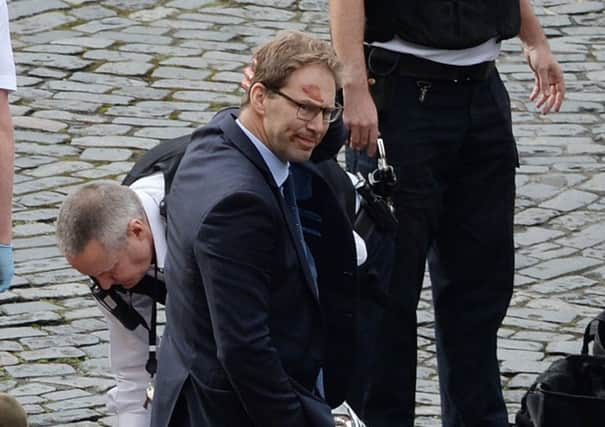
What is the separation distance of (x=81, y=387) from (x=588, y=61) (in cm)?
533

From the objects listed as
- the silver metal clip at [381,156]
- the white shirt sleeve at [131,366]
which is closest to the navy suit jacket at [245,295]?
the white shirt sleeve at [131,366]

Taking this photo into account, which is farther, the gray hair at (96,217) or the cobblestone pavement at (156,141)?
the cobblestone pavement at (156,141)

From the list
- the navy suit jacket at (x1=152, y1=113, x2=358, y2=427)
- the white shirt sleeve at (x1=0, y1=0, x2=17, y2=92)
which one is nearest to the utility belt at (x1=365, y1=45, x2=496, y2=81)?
the navy suit jacket at (x1=152, y1=113, x2=358, y2=427)

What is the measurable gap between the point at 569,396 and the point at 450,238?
0.82 m

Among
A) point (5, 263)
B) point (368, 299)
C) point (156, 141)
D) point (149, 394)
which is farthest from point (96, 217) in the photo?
point (156, 141)

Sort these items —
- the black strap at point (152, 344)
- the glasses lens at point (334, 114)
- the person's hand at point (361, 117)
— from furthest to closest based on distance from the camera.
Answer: the person's hand at point (361, 117) → the black strap at point (152, 344) → the glasses lens at point (334, 114)

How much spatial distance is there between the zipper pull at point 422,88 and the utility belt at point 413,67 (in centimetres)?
2

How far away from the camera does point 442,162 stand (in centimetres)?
552

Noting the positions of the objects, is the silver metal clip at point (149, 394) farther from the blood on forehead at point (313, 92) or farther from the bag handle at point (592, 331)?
the bag handle at point (592, 331)

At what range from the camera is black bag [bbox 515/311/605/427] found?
201 inches

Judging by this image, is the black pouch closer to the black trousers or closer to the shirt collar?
the black trousers

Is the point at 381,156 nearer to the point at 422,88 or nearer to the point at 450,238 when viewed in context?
the point at 422,88

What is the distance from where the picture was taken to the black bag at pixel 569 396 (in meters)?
5.11

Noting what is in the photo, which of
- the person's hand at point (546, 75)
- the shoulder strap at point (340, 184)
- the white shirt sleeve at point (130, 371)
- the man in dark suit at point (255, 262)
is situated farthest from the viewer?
the person's hand at point (546, 75)
